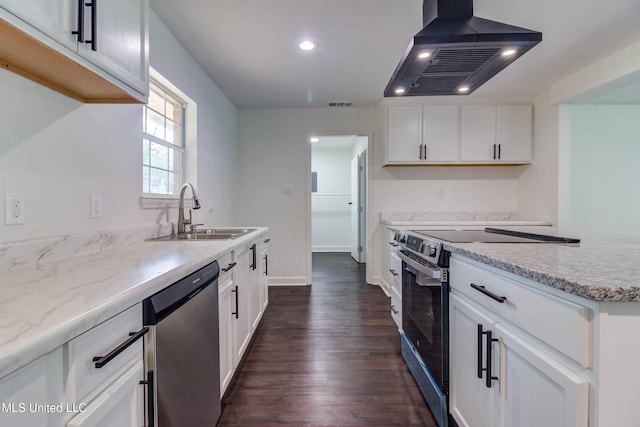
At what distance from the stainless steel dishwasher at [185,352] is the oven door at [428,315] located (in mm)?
1083

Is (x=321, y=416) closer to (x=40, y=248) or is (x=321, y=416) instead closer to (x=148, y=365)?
(x=148, y=365)

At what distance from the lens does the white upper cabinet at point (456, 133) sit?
138 inches

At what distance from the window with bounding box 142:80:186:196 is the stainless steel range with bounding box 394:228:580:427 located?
5.87ft

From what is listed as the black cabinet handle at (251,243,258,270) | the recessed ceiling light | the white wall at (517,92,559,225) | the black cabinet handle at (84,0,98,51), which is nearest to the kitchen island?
the black cabinet handle at (251,243,258,270)

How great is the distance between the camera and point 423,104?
3520mm

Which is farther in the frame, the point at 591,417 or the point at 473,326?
the point at 473,326

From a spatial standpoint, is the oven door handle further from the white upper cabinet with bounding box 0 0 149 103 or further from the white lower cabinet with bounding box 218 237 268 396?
the white upper cabinet with bounding box 0 0 149 103

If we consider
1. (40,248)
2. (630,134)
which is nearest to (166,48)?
(40,248)

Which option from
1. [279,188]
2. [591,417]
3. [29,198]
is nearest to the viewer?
[591,417]

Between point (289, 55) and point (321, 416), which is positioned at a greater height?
point (289, 55)

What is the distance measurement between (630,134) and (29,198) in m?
5.23

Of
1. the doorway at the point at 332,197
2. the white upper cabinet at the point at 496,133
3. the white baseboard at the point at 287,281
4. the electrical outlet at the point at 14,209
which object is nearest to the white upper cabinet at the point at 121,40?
the electrical outlet at the point at 14,209

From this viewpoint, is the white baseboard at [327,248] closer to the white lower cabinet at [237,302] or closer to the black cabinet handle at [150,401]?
the white lower cabinet at [237,302]

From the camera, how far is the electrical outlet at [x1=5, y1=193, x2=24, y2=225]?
1026mm
